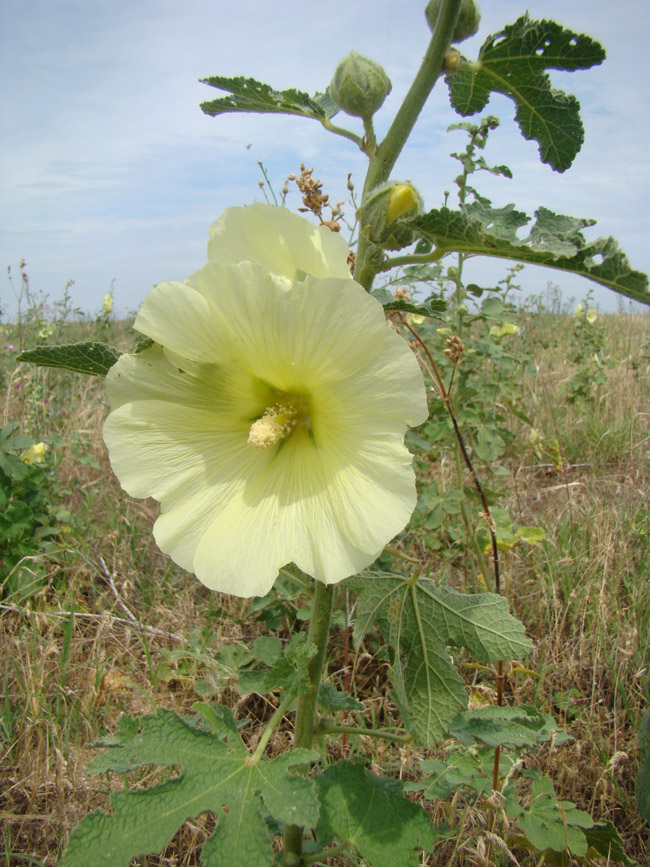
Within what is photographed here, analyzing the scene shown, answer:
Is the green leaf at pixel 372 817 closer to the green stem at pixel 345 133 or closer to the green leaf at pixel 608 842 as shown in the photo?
the green leaf at pixel 608 842

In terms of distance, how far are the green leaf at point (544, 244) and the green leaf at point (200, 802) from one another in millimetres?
844

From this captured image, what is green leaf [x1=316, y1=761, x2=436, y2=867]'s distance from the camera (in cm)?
113

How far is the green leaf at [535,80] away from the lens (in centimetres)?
96

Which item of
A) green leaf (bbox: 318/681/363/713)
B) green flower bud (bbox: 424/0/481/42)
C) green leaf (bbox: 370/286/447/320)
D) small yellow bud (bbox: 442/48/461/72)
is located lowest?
green leaf (bbox: 318/681/363/713)

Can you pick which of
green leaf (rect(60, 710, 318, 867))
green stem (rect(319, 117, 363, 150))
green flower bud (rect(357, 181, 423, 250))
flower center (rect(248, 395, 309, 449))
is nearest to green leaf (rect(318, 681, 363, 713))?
green leaf (rect(60, 710, 318, 867))

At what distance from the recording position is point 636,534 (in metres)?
2.85

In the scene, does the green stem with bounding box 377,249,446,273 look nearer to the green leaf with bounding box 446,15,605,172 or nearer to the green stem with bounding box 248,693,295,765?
the green leaf with bounding box 446,15,605,172

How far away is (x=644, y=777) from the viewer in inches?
68.3

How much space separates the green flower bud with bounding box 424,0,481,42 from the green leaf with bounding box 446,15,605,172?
2.3 inches

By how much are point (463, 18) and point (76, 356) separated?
890 millimetres

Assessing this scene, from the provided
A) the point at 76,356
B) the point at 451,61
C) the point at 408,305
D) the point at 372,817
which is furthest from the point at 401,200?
the point at 372,817

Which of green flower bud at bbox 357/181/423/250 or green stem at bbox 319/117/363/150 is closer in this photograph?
green flower bud at bbox 357/181/423/250

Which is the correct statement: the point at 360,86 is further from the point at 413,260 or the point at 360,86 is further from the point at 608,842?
the point at 608,842

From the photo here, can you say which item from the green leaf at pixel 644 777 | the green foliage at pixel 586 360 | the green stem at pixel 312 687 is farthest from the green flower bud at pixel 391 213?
the green foliage at pixel 586 360
